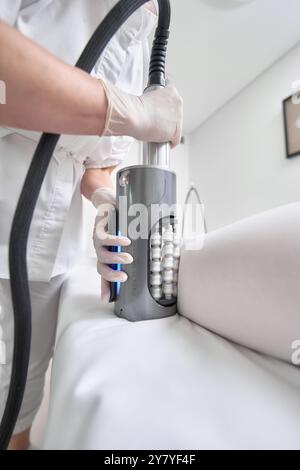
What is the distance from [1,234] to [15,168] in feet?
0.52

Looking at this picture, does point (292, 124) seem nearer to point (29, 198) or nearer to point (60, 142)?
point (60, 142)

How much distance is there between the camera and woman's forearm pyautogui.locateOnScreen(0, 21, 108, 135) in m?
0.30

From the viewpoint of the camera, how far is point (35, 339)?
72 cm

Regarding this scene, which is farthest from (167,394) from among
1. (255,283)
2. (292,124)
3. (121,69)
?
(292,124)

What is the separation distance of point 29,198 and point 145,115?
25cm

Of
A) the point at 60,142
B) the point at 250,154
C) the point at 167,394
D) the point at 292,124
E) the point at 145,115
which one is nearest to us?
the point at 167,394

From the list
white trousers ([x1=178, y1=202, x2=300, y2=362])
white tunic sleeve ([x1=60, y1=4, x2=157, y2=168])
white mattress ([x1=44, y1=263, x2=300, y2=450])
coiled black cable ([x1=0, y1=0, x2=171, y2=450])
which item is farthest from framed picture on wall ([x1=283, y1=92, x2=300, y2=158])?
white mattress ([x1=44, y1=263, x2=300, y2=450])

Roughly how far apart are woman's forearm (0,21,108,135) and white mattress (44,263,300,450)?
1.00 feet

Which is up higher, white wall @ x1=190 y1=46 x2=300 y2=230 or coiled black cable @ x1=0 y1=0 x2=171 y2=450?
white wall @ x1=190 y1=46 x2=300 y2=230

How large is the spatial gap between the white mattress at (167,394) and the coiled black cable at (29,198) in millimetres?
177

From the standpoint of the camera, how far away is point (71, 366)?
0.80 ft

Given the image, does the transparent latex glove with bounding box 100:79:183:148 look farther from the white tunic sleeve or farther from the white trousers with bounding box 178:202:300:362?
the white trousers with bounding box 178:202:300:362

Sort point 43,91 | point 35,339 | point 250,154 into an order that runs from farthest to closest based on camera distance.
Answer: point 250,154 → point 35,339 → point 43,91

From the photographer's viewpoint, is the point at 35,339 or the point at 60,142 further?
the point at 35,339
